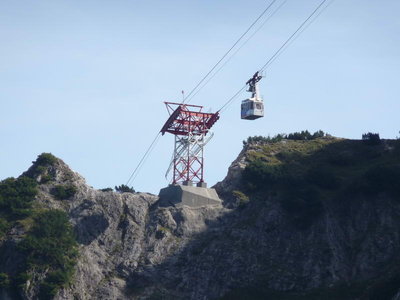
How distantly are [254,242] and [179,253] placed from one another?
9.18m

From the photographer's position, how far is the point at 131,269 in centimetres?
9181

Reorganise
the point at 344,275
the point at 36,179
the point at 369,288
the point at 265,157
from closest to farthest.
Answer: the point at 369,288, the point at 344,275, the point at 36,179, the point at 265,157

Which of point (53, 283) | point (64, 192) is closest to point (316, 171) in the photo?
point (64, 192)

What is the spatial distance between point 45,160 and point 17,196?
781 centimetres

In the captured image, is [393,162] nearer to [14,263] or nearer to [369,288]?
[369,288]

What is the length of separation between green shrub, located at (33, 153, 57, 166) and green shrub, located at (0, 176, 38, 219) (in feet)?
12.9

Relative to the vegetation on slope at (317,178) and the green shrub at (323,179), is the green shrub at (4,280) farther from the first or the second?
the green shrub at (323,179)

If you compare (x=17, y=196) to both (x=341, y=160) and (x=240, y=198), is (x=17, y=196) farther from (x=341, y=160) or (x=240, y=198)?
→ (x=341, y=160)

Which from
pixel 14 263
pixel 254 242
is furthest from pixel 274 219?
pixel 14 263

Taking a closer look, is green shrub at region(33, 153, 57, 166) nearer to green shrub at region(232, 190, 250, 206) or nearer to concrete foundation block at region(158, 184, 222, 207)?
concrete foundation block at region(158, 184, 222, 207)

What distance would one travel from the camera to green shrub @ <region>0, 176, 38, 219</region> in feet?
315

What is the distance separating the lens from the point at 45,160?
341 ft

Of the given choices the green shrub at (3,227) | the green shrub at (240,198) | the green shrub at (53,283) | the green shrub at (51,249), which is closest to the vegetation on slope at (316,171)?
the green shrub at (240,198)

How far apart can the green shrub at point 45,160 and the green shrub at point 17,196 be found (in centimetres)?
395
